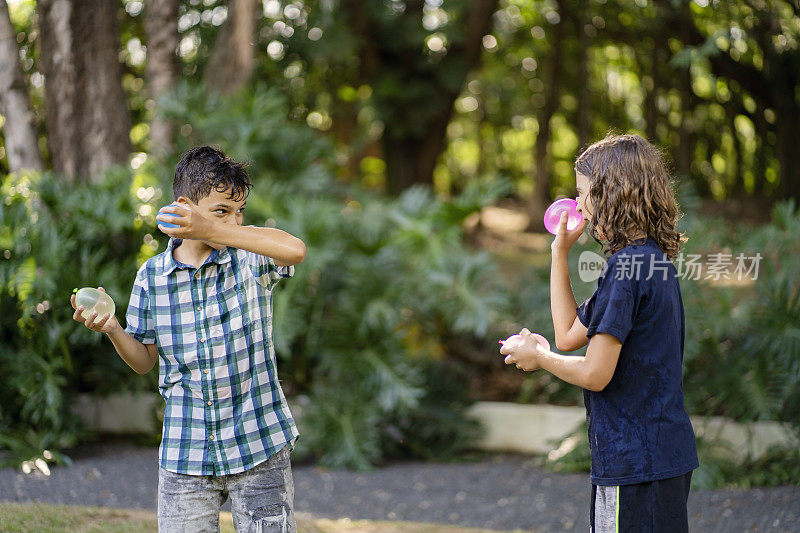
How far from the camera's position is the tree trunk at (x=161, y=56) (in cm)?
595

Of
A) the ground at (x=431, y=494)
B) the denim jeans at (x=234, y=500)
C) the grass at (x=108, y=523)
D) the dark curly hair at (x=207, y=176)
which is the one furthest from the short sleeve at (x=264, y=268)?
the ground at (x=431, y=494)

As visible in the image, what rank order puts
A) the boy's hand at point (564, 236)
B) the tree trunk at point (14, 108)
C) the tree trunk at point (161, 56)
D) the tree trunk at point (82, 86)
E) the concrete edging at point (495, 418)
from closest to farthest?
the boy's hand at point (564, 236) → the concrete edging at point (495, 418) → the tree trunk at point (14, 108) → the tree trunk at point (82, 86) → the tree trunk at point (161, 56)

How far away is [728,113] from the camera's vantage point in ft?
43.8

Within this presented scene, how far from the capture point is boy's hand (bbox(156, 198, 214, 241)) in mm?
1938

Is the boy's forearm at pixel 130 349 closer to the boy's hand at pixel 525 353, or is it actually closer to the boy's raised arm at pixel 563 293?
the boy's hand at pixel 525 353

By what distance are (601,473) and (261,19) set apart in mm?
7181

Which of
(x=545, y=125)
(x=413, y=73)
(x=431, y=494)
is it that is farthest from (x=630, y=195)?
(x=545, y=125)

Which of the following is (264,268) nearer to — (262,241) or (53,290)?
(262,241)

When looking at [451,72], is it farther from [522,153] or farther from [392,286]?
[522,153]

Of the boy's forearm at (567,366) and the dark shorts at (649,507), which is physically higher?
the boy's forearm at (567,366)

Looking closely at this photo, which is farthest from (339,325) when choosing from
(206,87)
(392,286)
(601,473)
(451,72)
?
(451,72)

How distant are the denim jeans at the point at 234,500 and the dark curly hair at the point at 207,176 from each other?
0.76 meters

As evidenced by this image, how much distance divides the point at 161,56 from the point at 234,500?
4632 millimetres

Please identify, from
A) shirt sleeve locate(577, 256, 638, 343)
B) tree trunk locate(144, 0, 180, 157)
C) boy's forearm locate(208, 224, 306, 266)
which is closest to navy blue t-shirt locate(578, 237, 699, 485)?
shirt sleeve locate(577, 256, 638, 343)
